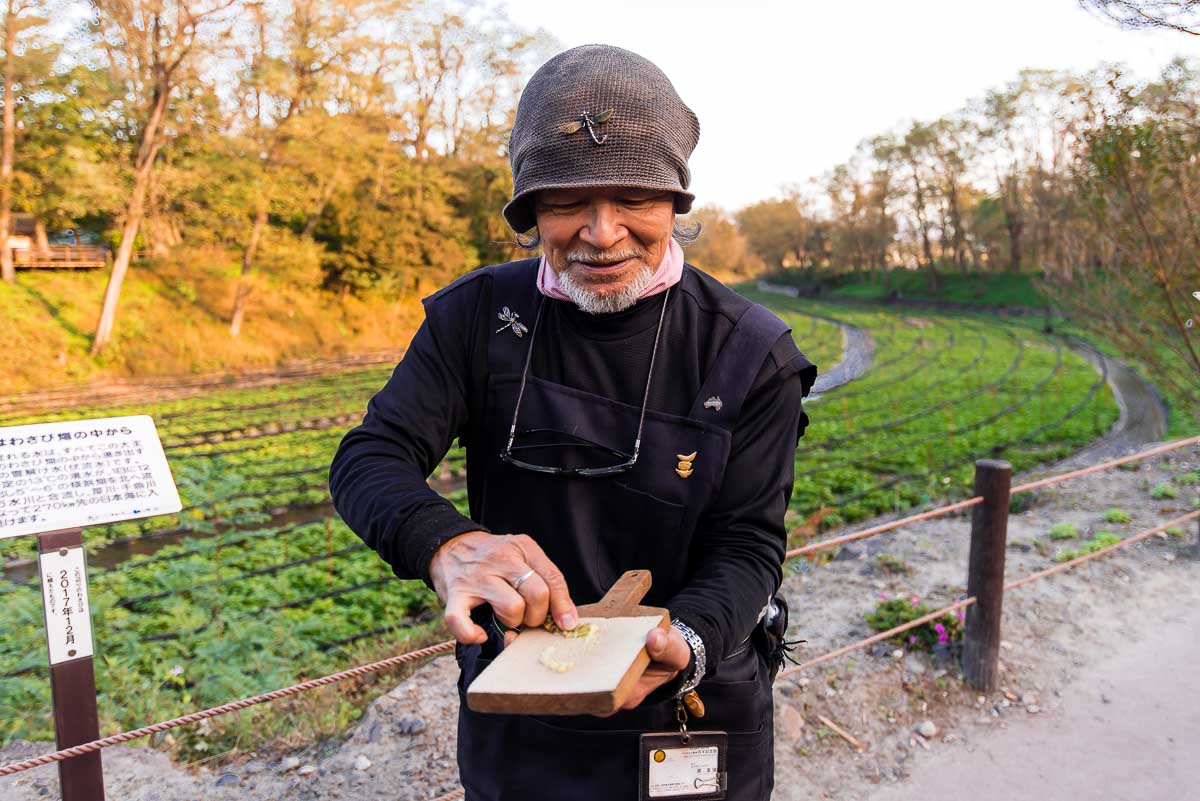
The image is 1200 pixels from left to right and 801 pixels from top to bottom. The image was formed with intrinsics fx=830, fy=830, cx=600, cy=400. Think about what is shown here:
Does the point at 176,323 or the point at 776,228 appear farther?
the point at 776,228

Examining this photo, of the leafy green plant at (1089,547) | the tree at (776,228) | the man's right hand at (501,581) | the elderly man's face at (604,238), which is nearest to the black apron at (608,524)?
the elderly man's face at (604,238)

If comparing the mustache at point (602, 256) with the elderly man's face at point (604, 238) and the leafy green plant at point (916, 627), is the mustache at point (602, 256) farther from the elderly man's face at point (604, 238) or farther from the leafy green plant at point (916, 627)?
the leafy green plant at point (916, 627)

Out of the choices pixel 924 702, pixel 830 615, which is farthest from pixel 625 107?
pixel 830 615

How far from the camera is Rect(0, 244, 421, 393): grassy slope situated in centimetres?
1797

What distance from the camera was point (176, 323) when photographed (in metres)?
21.3

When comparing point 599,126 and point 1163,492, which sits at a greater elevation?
point 599,126

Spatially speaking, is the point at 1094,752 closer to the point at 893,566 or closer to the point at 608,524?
the point at 893,566

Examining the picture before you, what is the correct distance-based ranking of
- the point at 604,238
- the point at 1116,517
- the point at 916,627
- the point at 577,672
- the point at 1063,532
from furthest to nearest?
the point at 1116,517 → the point at 1063,532 → the point at 916,627 → the point at 604,238 → the point at 577,672

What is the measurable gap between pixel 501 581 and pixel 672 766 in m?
0.50

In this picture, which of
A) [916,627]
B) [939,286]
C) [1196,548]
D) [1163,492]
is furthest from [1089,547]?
[939,286]

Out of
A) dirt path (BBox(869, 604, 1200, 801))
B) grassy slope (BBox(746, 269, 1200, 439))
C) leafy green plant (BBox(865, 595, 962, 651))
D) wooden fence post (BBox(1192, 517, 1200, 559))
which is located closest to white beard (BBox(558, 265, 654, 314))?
dirt path (BBox(869, 604, 1200, 801))

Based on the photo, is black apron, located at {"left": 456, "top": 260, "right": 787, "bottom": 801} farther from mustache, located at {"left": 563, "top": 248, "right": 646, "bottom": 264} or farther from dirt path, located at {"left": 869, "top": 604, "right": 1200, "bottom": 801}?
dirt path, located at {"left": 869, "top": 604, "right": 1200, "bottom": 801}

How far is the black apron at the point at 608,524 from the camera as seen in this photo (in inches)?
52.2

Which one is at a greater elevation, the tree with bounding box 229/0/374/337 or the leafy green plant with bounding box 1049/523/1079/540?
the tree with bounding box 229/0/374/337
